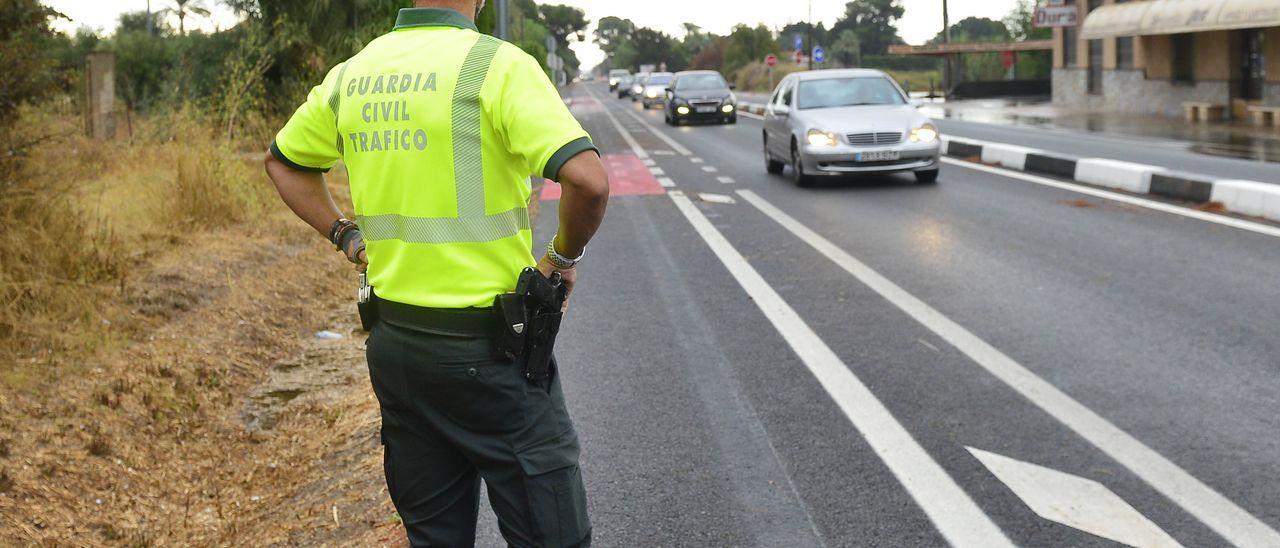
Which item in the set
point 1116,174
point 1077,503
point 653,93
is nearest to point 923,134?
A: point 1116,174

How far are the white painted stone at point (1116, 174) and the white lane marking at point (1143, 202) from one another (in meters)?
0.32

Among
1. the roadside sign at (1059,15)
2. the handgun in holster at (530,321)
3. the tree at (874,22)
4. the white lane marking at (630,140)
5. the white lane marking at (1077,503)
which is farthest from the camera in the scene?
the tree at (874,22)

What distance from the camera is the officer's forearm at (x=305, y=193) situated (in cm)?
312

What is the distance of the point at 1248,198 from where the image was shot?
41.7ft

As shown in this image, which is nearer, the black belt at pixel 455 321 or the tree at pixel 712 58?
the black belt at pixel 455 321

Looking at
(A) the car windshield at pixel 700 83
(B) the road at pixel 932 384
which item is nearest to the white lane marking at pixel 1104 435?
(B) the road at pixel 932 384

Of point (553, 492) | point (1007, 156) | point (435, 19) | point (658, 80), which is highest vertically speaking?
point (658, 80)

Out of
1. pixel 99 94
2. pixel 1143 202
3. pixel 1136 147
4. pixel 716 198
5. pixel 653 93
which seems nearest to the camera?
pixel 1143 202

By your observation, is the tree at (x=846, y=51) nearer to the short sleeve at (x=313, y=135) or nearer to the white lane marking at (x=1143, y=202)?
the white lane marking at (x=1143, y=202)

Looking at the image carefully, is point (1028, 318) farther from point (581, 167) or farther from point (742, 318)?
point (581, 167)

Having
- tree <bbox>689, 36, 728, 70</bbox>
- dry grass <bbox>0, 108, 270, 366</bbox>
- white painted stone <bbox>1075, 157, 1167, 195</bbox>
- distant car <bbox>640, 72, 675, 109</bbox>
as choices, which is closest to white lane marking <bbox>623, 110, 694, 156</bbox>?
white painted stone <bbox>1075, 157, 1167, 195</bbox>

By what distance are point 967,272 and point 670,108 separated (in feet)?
94.4

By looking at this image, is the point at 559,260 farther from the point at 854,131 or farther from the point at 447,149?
the point at 854,131

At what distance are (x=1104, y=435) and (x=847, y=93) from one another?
12.7m
